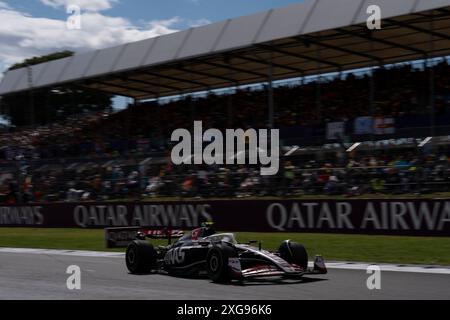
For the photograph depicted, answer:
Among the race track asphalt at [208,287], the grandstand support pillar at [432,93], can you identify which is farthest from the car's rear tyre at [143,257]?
the grandstand support pillar at [432,93]

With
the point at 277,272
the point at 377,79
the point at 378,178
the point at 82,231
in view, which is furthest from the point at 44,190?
the point at 277,272

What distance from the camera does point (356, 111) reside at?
2577 cm

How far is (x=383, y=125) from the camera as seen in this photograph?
22.8m

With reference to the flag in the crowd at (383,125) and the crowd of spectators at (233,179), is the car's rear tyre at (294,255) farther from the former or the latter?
the flag in the crowd at (383,125)

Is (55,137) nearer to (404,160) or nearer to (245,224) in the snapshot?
(245,224)

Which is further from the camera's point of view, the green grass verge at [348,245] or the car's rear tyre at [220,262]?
the green grass verge at [348,245]

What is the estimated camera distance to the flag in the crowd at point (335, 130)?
960 inches

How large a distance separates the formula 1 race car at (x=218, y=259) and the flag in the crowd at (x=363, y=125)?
13042 millimetres

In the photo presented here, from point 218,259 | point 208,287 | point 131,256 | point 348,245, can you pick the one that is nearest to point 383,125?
point 348,245

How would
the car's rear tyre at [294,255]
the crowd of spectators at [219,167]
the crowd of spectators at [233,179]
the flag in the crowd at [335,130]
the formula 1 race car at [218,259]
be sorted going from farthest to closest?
the flag in the crowd at [335,130]
the crowd of spectators at [219,167]
the crowd of spectators at [233,179]
the car's rear tyre at [294,255]
the formula 1 race car at [218,259]

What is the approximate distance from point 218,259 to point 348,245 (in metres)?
6.46

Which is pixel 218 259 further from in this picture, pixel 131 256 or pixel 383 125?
pixel 383 125

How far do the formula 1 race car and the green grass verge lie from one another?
3.42 m

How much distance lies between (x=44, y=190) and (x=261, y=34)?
12214mm
